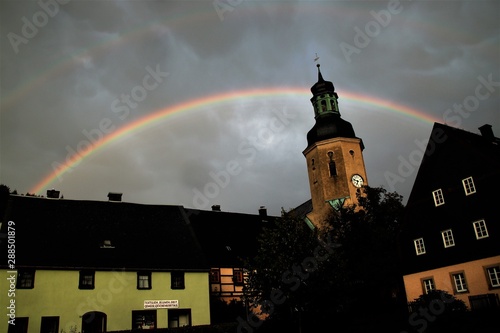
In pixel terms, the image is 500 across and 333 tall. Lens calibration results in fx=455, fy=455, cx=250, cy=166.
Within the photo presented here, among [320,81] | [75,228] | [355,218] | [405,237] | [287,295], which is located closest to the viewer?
[287,295]

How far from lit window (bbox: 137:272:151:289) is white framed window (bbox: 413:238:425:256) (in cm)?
1993

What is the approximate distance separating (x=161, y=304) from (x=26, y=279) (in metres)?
9.53

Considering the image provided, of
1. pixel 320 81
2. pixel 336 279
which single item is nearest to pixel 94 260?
pixel 336 279

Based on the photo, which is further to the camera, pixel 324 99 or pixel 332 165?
pixel 324 99

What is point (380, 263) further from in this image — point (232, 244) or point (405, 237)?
point (232, 244)

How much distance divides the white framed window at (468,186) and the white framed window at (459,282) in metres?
5.19

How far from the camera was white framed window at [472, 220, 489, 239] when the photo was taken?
27.6m

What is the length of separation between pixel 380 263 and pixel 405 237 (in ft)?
22.5

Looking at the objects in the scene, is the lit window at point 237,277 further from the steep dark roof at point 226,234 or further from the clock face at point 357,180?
the clock face at point 357,180

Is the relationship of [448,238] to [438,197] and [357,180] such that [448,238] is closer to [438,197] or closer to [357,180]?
[438,197]

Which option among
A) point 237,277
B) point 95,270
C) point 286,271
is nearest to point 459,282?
point 286,271

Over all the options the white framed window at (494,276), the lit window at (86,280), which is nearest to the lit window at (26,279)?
the lit window at (86,280)

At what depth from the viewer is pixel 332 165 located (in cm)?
5241

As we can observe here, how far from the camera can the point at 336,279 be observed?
27438mm
